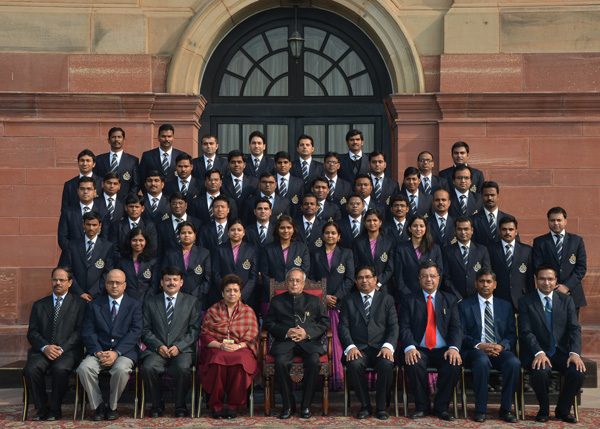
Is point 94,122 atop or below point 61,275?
atop

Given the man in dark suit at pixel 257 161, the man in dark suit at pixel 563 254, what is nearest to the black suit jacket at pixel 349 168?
the man in dark suit at pixel 257 161

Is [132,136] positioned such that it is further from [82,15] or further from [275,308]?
[275,308]

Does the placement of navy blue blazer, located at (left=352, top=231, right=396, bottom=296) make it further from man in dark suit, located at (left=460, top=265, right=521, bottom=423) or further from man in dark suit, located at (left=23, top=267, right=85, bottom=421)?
man in dark suit, located at (left=23, top=267, right=85, bottom=421)

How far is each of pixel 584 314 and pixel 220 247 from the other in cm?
492

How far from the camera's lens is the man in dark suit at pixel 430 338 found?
7.75m

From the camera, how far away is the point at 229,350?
26.1 ft

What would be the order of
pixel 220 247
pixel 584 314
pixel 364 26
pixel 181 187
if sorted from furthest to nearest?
pixel 364 26
pixel 584 314
pixel 181 187
pixel 220 247

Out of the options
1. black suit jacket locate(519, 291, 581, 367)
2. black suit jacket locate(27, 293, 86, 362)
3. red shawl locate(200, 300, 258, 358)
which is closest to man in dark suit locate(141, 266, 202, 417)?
red shawl locate(200, 300, 258, 358)

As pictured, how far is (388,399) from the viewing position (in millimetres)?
7996

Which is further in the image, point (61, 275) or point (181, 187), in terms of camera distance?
point (181, 187)

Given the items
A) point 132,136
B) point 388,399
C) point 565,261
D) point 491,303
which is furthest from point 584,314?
point 132,136

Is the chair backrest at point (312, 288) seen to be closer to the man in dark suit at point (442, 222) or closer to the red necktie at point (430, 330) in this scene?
the red necktie at point (430, 330)

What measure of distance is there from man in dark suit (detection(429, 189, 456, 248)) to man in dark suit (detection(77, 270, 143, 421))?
3236 millimetres

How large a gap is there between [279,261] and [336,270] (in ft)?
1.95
